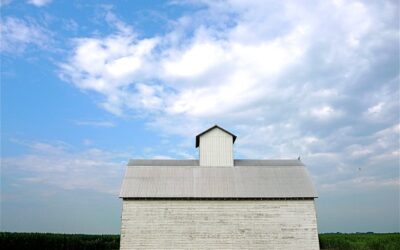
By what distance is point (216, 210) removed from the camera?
82.7ft

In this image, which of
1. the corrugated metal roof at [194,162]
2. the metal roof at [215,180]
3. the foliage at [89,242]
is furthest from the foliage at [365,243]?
the corrugated metal roof at [194,162]

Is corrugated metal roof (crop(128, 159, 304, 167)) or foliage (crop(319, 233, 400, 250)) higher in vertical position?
corrugated metal roof (crop(128, 159, 304, 167))

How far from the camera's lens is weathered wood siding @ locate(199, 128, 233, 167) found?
28.4 metres

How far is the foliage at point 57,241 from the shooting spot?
28000 mm

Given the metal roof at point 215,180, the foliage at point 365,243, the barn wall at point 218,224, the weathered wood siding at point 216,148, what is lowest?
the foliage at point 365,243

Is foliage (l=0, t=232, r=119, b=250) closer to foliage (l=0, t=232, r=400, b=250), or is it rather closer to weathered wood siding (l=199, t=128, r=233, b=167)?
foliage (l=0, t=232, r=400, b=250)

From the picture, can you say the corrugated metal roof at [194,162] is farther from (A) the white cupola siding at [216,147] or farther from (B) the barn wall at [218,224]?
(B) the barn wall at [218,224]

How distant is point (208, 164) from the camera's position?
28.4m

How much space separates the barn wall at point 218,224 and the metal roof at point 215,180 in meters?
0.59

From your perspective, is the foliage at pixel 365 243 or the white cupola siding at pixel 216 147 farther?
the white cupola siding at pixel 216 147

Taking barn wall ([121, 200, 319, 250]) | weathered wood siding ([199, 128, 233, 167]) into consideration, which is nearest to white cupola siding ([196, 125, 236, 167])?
weathered wood siding ([199, 128, 233, 167])

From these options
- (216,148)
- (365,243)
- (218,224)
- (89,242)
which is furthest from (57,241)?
(365,243)

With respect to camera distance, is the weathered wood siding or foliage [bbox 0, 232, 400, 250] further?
the weathered wood siding

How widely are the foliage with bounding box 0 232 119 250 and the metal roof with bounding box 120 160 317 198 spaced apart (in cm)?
981
